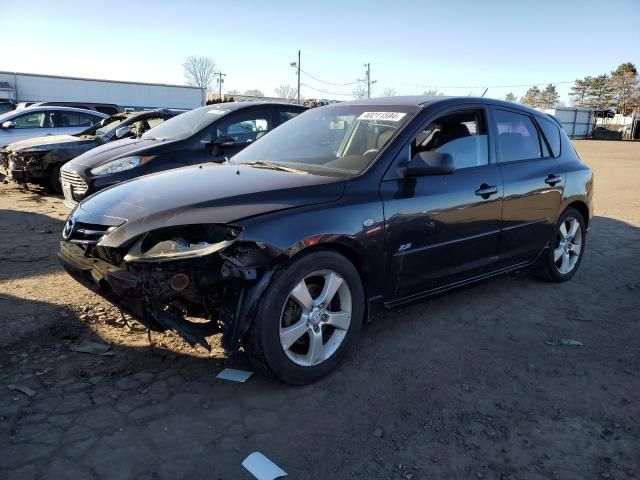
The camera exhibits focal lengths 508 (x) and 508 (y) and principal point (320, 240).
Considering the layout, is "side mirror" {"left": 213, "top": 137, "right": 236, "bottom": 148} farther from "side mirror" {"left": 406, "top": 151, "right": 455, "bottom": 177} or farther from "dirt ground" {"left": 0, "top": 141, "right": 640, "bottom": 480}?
"side mirror" {"left": 406, "top": 151, "right": 455, "bottom": 177}

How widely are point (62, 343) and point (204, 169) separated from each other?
1.58 metres

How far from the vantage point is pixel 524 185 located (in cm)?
441

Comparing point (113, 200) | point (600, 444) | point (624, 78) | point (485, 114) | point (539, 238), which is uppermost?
point (624, 78)

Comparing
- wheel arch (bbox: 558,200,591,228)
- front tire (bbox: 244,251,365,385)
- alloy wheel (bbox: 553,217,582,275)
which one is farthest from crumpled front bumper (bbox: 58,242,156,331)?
wheel arch (bbox: 558,200,591,228)

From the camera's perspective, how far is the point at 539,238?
15.5ft

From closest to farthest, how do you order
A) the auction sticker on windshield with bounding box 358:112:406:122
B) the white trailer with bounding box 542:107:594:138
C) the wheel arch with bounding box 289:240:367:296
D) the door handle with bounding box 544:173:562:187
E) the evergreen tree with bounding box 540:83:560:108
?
the wheel arch with bounding box 289:240:367:296, the auction sticker on windshield with bounding box 358:112:406:122, the door handle with bounding box 544:173:562:187, the white trailer with bounding box 542:107:594:138, the evergreen tree with bounding box 540:83:560:108

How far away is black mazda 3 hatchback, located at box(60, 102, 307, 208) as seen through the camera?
635 cm

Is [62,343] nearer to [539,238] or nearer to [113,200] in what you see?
[113,200]

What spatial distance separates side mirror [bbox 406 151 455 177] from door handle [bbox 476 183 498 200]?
2.18ft

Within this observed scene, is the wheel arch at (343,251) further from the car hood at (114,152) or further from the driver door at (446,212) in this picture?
the car hood at (114,152)

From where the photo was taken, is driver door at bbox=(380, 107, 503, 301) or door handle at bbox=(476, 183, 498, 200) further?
door handle at bbox=(476, 183, 498, 200)

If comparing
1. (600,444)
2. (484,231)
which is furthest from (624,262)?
(600,444)

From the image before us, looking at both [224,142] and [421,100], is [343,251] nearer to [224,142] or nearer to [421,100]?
[421,100]

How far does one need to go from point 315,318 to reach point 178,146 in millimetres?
4224
